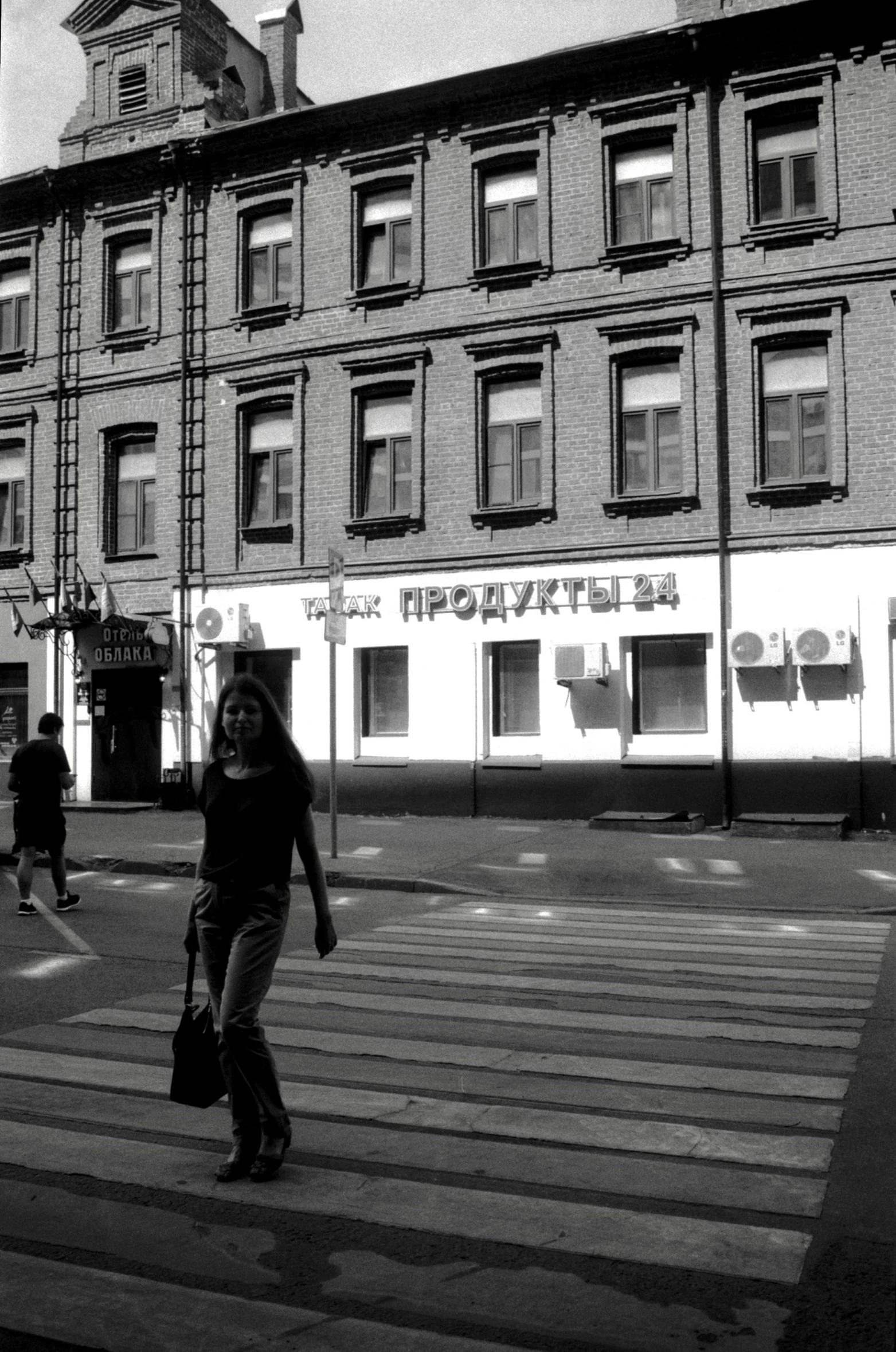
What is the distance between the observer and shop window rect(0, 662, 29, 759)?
24094mm

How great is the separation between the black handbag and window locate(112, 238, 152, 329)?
2093cm

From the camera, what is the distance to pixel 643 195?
65.7 ft

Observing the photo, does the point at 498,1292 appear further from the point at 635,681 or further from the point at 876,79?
the point at 876,79

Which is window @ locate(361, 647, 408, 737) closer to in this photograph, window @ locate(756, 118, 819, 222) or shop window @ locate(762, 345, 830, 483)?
shop window @ locate(762, 345, 830, 483)

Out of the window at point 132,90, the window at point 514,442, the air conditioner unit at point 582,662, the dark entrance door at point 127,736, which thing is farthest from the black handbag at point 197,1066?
the window at point 132,90

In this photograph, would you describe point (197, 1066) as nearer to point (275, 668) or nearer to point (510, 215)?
point (275, 668)

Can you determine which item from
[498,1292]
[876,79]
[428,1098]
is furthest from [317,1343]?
[876,79]

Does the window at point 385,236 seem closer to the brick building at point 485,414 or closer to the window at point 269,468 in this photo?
the brick building at point 485,414

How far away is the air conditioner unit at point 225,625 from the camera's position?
21.9 m

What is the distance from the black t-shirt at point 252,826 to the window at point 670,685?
1495 centimetres

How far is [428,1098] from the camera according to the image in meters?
5.71

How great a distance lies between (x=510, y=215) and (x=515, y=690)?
753 centimetres

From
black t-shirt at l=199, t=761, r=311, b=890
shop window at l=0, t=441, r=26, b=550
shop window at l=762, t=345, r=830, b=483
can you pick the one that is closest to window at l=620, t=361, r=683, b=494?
shop window at l=762, t=345, r=830, b=483

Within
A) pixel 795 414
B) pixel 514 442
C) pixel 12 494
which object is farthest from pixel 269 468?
pixel 795 414
